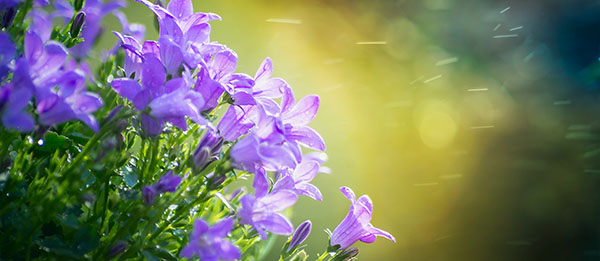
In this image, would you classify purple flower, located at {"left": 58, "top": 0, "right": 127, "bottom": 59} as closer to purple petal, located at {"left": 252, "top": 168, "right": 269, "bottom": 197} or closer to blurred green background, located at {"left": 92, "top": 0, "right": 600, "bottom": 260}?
purple petal, located at {"left": 252, "top": 168, "right": 269, "bottom": 197}

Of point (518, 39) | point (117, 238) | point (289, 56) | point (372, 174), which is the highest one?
point (117, 238)

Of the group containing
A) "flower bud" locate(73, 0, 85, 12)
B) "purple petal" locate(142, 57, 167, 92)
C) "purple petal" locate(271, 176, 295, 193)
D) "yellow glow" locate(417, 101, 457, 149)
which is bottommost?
"yellow glow" locate(417, 101, 457, 149)

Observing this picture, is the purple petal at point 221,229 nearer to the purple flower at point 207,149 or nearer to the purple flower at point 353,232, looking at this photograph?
the purple flower at point 207,149

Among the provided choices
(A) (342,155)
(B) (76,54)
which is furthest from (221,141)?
(A) (342,155)

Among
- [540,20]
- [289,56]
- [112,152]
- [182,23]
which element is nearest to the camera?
[112,152]

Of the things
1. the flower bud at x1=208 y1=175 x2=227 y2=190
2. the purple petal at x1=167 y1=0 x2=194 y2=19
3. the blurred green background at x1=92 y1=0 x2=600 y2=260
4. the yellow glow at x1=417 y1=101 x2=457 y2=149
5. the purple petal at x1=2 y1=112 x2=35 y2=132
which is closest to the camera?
the purple petal at x1=2 y1=112 x2=35 y2=132

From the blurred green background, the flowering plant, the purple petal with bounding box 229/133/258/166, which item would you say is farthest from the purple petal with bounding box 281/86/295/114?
the blurred green background

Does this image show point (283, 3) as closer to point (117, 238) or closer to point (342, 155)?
point (342, 155)
